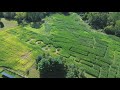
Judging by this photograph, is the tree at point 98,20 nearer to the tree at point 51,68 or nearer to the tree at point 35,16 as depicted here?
the tree at point 35,16

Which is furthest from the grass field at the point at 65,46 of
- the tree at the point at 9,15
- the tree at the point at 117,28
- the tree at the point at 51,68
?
the tree at the point at 9,15

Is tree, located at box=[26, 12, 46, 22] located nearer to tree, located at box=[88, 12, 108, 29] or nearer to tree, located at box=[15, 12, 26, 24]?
tree, located at box=[15, 12, 26, 24]

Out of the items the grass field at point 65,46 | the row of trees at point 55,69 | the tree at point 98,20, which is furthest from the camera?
the tree at point 98,20

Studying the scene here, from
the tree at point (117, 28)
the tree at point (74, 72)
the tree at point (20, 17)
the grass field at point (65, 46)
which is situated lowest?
the tree at point (74, 72)
